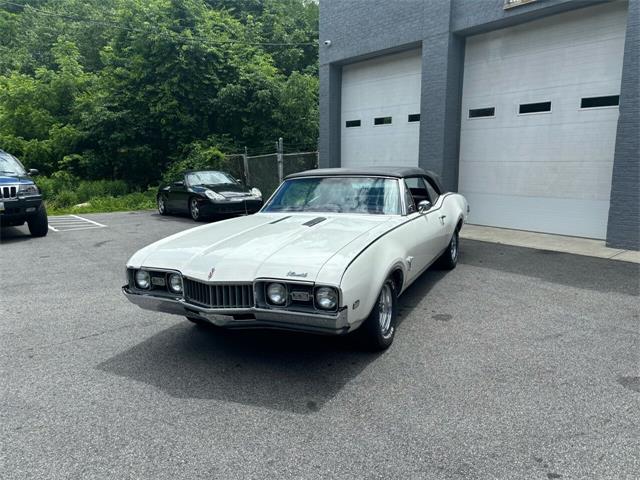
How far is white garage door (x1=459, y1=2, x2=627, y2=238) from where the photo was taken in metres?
8.82

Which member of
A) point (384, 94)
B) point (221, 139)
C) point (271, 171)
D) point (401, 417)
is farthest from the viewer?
point (221, 139)

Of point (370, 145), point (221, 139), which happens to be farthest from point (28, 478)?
point (221, 139)

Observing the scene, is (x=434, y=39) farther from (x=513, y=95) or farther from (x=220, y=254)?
(x=220, y=254)

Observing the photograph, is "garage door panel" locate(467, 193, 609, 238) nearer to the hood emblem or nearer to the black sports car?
the black sports car

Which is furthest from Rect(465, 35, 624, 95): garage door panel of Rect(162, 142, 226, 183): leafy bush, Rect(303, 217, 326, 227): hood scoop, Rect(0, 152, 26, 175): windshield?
Rect(162, 142, 226, 183): leafy bush

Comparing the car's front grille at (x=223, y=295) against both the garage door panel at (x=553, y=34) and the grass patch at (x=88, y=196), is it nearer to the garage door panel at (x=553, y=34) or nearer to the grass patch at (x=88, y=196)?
the garage door panel at (x=553, y=34)

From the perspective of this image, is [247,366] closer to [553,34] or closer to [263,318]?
[263,318]

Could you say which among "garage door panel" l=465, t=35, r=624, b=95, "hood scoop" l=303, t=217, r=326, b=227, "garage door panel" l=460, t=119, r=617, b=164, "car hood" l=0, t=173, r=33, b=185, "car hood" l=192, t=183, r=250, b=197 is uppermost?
"garage door panel" l=465, t=35, r=624, b=95

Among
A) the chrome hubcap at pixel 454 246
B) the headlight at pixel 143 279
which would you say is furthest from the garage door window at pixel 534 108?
the headlight at pixel 143 279

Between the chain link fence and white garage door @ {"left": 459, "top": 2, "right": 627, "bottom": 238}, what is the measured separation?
6.48 meters

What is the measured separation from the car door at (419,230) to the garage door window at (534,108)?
215 inches

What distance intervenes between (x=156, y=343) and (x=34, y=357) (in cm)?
92

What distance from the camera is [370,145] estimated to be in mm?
13164

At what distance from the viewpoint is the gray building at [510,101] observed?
854cm
